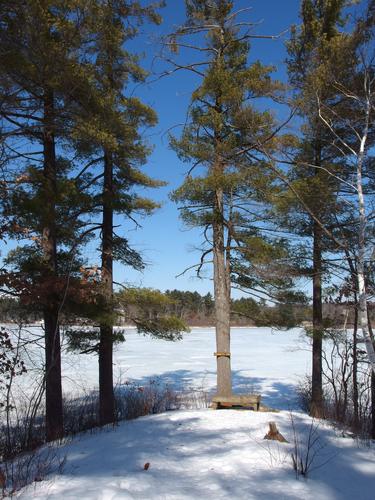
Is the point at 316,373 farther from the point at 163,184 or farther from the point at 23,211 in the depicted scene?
the point at 23,211

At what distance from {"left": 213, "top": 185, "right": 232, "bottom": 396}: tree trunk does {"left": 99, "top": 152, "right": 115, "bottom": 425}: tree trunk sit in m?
2.56

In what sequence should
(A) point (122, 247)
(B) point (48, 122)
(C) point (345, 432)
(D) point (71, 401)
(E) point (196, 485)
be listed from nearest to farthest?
1. (E) point (196, 485)
2. (C) point (345, 432)
3. (B) point (48, 122)
4. (A) point (122, 247)
5. (D) point (71, 401)

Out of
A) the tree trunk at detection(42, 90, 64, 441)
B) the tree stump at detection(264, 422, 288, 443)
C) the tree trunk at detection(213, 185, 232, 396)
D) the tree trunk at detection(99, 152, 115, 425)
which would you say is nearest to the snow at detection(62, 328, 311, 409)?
the tree trunk at detection(99, 152, 115, 425)

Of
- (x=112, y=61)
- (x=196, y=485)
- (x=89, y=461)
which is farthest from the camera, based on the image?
(x=112, y=61)

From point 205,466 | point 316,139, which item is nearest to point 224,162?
point 316,139

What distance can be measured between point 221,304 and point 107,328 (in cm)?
274

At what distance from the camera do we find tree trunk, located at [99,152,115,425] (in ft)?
34.1

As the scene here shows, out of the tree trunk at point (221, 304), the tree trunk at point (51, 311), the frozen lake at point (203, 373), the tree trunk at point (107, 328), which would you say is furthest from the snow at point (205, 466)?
the frozen lake at point (203, 373)

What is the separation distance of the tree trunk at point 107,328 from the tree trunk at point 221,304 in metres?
2.56

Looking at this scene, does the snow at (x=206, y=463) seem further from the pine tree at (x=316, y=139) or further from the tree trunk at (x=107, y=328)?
the pine tree at (x=316, y=139)

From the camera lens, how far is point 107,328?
33.1 ft

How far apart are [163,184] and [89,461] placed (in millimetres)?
7423

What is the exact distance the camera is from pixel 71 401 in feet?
44.5

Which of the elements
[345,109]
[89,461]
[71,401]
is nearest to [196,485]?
[89,461]
